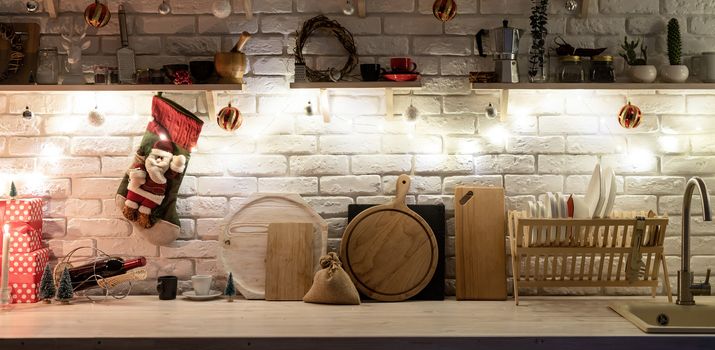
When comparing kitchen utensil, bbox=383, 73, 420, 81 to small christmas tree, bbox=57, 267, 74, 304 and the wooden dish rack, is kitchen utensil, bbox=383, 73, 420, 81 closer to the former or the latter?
the wooden dish rack

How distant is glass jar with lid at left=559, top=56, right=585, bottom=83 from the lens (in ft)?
11.5

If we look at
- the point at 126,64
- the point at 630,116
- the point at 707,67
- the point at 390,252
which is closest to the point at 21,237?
the point at 126,64

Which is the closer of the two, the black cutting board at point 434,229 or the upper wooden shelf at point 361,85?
the upper wooden shelf at point 361,85

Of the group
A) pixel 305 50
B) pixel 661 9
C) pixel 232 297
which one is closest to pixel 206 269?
pixel 232 297

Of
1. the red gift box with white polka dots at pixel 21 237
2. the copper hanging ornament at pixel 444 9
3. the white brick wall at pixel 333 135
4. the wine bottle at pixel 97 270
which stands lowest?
the wine bottle at pixel 97 270

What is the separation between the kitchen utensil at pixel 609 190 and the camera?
136 inches

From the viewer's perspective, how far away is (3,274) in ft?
11.1

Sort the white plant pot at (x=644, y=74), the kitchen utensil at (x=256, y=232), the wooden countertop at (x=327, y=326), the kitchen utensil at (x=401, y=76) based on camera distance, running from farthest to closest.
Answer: the kitchen utensil at (x=256, y=232)
the white plant pot at (x=644, y=74)
the kitchen utensil at (x=401, y=76)
the wooden countertop at (x=327, y=326)

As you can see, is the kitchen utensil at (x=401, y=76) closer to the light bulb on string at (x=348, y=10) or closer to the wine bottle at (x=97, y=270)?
the light bulb on string at (x=348, y=10)

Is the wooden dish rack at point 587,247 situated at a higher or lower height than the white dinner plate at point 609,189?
lower

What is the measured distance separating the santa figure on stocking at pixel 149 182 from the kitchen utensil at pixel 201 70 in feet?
0.95

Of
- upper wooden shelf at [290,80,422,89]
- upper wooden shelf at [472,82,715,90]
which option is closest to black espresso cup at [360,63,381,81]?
upper wooden shelf at [290,80,422,89]

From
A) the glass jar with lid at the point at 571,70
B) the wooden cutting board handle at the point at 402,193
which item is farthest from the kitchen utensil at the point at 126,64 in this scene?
the glass jar with lid at the point at 571,70

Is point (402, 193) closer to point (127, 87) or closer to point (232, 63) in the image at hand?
point (232, 63)
